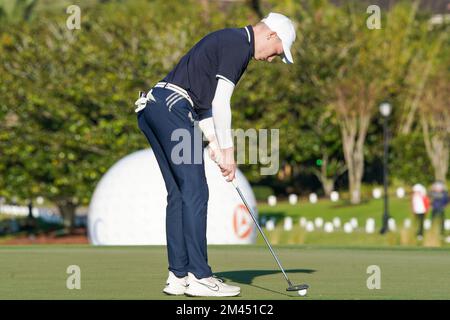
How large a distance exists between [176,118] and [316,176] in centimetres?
4465

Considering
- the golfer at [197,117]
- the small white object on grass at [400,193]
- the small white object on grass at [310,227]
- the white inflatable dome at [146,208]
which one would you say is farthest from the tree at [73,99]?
the golfer at [197,117]

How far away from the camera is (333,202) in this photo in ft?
157

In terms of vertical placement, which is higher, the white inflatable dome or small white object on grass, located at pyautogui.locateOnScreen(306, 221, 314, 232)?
the white inflatable dome

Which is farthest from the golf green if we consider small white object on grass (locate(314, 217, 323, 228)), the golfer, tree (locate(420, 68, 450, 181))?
tree (locate(420, 68, 450, 181))

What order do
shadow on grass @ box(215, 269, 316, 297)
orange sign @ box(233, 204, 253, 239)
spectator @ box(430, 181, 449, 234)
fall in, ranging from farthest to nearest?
spectator @ box(430, 181, 449, 234) → orange sign @ box(233, 204, 253, 239) → shadow on grass @ box(215, 269, 316, 297)

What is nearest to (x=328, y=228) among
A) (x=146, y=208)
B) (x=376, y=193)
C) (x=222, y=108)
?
(x=376, y=193)

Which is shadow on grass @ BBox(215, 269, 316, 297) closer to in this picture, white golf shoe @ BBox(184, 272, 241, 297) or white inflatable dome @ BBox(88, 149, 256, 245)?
white golf shoe @ BBox(184, 272, 241, 297)

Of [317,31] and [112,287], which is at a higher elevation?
[317,31]

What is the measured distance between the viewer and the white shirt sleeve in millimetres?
8945

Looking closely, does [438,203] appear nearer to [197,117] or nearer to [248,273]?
[248,273]

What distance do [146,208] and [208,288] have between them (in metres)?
14.9

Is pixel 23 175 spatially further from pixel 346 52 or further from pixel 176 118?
pixel 176 118

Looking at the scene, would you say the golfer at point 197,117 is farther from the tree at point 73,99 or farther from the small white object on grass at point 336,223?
the tree at point 73,99
